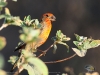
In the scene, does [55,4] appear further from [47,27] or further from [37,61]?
[37,61]

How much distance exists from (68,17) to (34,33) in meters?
6.00

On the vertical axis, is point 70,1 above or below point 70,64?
above

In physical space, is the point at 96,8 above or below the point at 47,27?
above

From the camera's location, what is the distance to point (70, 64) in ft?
19.9

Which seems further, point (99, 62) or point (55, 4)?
point (55, 4)

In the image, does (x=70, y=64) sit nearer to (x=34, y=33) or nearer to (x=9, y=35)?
(x=9, y=35)

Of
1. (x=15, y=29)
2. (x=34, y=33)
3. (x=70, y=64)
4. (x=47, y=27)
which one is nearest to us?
(x=34, y=33)

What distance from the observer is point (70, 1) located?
22.7ft

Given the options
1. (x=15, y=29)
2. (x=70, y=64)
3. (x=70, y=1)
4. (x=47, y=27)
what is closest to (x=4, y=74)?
(x=47, y=27)

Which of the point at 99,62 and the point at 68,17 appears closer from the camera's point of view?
the point at 99,62

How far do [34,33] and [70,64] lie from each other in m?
5.32

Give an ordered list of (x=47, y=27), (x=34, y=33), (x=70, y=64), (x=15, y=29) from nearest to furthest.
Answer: (x=34, y=33) < (x=47, y=27) < (x=70, y=64) < (x=15, y=29)

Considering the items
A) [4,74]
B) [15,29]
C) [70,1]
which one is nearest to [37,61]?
[4,74]

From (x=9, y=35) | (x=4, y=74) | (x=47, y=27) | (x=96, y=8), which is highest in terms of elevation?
(x=96, y=8)
